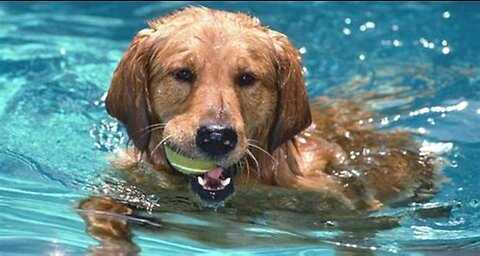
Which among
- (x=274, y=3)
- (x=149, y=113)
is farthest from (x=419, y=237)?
(x=274, y=3)

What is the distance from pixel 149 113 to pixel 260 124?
62cm

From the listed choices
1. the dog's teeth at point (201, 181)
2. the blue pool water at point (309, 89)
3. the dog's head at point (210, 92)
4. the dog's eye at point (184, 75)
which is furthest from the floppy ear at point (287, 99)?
the dog's teeth at point (201, 181)

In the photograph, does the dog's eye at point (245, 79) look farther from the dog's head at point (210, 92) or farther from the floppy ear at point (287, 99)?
the floppy ear at point (287, 99)

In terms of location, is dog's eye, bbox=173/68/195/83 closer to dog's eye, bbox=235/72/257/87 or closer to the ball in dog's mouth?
dog's eye, bbox=235/72/257/87

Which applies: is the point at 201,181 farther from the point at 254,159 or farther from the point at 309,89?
the point at 309,89

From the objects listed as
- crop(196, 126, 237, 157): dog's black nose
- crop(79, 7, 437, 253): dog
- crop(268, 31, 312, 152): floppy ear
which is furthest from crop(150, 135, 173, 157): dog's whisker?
crop(268, 31, 312, 152): floppy ear

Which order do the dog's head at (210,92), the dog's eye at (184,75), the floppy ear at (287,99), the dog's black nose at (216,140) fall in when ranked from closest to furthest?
1. the dog's black nose at (216,140)
2. the dog's head at (210,92)
3. the dog's eye at (184,75)
4. the floppy ear at (287,99)

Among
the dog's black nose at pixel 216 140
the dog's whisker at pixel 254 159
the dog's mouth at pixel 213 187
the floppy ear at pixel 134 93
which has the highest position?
the floppy ear at pixel 134 93

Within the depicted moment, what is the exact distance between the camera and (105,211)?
6238 millimetres

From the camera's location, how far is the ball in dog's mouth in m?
6.18

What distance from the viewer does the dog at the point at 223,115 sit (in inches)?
239

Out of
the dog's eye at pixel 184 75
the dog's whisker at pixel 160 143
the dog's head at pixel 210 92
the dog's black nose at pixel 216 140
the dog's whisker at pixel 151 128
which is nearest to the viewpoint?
the dog's black nose at pixel 216 140

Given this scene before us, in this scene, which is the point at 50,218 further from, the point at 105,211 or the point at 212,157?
the point at 212,157

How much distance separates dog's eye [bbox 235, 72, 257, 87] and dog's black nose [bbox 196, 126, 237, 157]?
1.51 ft
